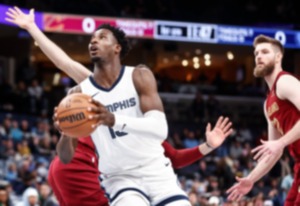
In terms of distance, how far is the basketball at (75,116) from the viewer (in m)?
4.80

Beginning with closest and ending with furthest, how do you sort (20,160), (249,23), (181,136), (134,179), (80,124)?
Answer: 1. (80,124)
2. (134,179)
3. (20,160)
4. (181,136)
5. (249,23)

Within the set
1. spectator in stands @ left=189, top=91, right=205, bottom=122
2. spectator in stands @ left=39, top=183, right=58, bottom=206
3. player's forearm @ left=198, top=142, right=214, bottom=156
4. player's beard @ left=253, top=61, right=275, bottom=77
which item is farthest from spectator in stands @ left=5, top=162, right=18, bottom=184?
spectator in stands @ left=189, top=91, right=205, bottom=122

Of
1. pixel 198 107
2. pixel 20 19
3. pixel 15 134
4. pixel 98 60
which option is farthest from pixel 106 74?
pixel 198 107

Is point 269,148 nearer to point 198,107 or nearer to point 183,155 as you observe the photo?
point 183,155

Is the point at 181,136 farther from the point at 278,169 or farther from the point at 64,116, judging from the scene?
the point at 64,116

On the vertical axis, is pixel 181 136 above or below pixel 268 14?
below

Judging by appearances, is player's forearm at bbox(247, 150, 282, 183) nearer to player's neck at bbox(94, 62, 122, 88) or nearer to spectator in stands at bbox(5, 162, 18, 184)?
player's neck at bbox(94, 62, 122, 88)

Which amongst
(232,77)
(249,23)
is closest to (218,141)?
(249,23)

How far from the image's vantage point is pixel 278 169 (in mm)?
20578

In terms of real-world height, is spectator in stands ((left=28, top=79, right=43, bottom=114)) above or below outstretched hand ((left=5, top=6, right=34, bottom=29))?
below

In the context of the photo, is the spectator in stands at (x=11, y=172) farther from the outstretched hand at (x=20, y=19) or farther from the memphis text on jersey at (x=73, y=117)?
the memphis text on jersey at (x=73, y=117)

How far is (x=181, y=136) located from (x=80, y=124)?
17.1m

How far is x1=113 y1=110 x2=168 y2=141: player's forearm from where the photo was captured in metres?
4.95

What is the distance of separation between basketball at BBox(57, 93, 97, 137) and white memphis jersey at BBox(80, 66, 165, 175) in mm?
476
